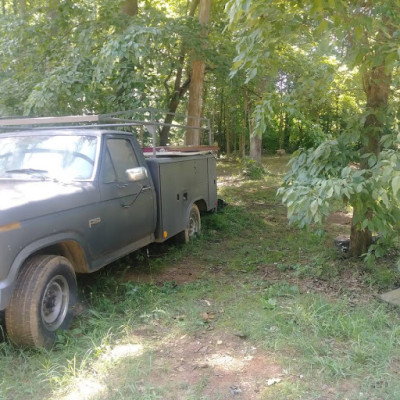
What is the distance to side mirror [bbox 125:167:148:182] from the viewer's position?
502cm

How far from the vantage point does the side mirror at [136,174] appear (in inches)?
198

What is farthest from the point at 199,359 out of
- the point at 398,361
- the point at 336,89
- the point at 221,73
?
the point at 221,73

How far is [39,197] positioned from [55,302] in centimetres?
94

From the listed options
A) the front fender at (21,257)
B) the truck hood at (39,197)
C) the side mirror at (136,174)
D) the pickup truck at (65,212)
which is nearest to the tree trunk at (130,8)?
the pickup truck at (65,212)

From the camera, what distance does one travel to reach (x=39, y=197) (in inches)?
146

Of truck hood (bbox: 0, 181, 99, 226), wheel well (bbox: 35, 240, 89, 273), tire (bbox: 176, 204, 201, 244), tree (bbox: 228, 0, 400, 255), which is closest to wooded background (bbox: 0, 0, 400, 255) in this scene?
tree (bbox: 228, 0, 400, 255)

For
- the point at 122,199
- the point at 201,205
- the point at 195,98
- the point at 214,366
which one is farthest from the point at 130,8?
the point at 214,366

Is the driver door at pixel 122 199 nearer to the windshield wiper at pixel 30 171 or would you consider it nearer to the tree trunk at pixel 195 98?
the windshield wiper at pixel 30 171

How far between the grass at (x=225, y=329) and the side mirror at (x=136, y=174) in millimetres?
1221

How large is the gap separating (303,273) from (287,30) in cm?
285

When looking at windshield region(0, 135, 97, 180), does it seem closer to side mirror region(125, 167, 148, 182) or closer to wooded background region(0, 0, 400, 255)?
side mirror region(125, 167, 148, 182)

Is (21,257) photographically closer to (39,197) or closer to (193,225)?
(39,197)

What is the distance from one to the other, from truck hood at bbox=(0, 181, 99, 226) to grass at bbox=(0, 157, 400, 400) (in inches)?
42.9

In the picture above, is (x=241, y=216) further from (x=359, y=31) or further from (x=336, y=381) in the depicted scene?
(x=336, y=381)
